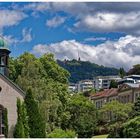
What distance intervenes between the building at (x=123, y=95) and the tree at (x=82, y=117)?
1729 centimetres

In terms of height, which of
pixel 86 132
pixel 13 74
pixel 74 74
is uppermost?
pixel 74 74

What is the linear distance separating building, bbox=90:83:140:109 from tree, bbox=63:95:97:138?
17.3 metres

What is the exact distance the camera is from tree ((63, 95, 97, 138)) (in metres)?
50.8

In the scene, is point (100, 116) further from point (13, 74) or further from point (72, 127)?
point (13, 74)

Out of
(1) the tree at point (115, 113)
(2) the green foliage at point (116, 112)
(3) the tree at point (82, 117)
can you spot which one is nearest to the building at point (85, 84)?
(1) the tree at point (115, 113)

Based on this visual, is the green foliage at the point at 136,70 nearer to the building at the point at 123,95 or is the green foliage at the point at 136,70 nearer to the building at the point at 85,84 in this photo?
the building at the point at 123,95

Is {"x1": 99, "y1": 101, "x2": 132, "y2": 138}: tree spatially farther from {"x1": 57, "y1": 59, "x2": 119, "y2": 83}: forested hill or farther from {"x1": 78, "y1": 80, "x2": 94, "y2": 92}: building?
{"x1": 78, "y1": 80, "x2": 94, "y2": 92}: building

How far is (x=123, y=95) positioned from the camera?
Result: 78500mm

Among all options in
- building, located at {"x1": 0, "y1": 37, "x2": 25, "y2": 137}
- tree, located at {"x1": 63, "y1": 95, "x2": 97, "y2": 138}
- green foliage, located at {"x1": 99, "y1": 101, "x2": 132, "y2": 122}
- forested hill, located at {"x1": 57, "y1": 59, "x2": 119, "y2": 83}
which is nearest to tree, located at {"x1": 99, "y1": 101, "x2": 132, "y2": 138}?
green foliage, located at {"x1": 99, "y1": 101, "x2": 132, "y2": 122}

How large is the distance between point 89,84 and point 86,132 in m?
135

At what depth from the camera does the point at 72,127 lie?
48875 mm

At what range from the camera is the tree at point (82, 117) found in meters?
50.8

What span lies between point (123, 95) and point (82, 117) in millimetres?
26782

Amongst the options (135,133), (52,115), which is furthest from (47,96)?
(135,133)
